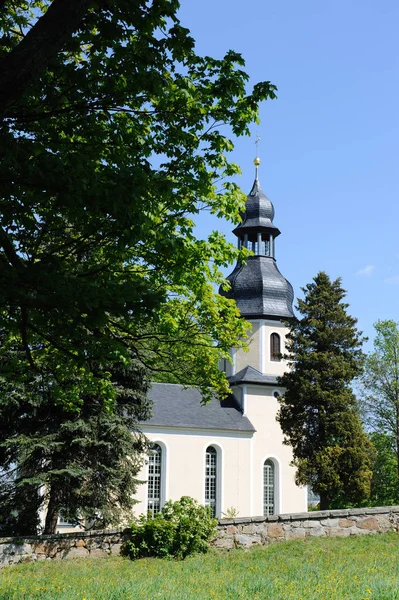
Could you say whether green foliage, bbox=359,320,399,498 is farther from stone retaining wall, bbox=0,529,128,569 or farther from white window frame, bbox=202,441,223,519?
stone retaining wall, bbox=0,529,128,569

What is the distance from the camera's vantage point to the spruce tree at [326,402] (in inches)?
984

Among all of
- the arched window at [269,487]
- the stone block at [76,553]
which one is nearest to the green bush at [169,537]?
the stone block at [76,553]

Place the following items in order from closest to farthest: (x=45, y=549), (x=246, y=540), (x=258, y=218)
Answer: (x=45, y=549) → (x=246, y=540) → (x=258, y=218)

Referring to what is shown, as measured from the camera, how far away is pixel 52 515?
1684 cm

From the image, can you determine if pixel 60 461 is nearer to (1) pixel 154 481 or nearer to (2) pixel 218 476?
(1) pixel 154 481

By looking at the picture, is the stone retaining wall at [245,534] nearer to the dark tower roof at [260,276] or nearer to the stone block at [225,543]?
the stone block at [225,543]

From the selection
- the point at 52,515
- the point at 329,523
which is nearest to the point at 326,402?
the point at 329,523

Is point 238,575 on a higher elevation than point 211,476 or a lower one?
lower

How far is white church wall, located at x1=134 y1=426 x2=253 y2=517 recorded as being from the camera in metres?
33.8

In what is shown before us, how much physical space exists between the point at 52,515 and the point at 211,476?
19.1 metres

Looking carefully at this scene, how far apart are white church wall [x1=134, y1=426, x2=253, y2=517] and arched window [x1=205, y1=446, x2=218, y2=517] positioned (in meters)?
0.27

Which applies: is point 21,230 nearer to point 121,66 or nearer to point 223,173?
point 121,66

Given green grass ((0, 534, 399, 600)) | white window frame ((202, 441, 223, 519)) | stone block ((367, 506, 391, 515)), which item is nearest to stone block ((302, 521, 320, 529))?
green grass ((0, 534, 399, 600))

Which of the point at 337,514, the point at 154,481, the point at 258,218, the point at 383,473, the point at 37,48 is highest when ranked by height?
the point at 258,218
